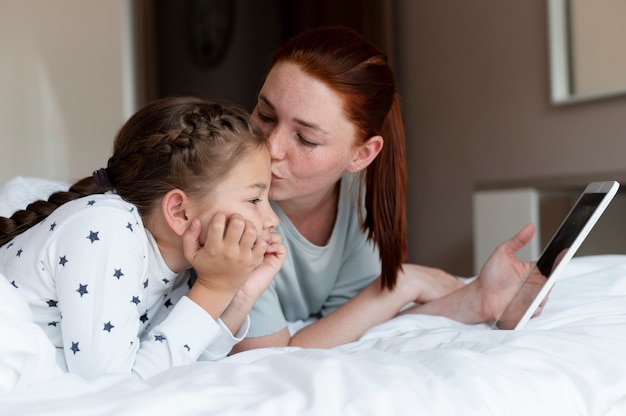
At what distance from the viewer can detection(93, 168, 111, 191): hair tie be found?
117 cm

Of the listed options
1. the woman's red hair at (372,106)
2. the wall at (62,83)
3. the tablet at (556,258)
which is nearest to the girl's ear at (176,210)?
the woman's red hair at (372,106)

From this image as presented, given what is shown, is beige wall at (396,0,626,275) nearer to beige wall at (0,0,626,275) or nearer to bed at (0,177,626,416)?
beige wall at (0,0,626,275)

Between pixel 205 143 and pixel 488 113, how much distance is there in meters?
2.43

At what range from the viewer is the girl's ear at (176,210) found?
3.64 feet

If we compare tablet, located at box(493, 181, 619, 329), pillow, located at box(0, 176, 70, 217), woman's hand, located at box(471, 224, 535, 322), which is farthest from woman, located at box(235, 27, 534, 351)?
pillow, located at box(0, 176, 70, 217)

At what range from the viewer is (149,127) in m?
1.17

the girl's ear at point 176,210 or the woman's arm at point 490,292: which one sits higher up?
the girl's ear at point 176,210

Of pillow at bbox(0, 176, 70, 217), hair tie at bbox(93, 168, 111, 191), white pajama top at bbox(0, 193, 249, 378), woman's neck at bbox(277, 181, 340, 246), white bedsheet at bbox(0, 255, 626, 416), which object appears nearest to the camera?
white bedsheet at bbox(0, 255, 626, 416)

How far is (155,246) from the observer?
1.13 m

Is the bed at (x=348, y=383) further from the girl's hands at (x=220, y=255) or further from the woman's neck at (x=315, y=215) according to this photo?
the woman's neck at (x=315, y=215)

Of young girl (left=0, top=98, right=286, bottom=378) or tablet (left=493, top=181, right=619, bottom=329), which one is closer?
young girl (left=0, top=98, right=286, bottom=378)

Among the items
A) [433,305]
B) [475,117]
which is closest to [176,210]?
[433,305]

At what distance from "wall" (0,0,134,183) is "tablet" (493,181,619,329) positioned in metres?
2.35

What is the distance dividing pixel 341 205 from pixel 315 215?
0.07m
